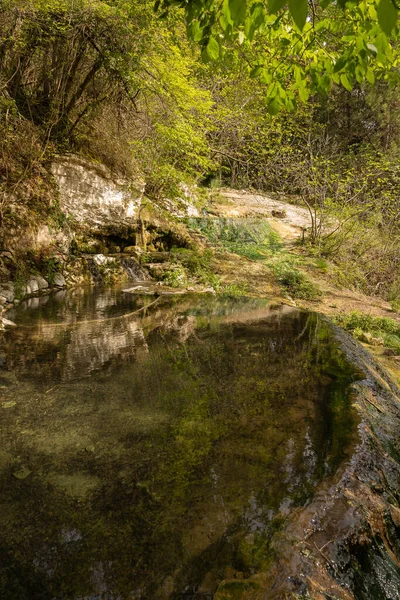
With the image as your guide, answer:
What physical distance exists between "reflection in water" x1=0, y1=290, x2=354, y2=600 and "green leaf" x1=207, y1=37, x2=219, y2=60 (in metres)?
2.18

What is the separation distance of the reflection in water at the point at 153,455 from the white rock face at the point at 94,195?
4.32 m

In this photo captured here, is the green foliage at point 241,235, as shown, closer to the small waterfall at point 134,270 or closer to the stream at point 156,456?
the small waterfall at point 134,270

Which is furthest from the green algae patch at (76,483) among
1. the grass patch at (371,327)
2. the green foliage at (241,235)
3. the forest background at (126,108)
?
the green foliage at (241,235)

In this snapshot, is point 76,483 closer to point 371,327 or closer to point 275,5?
point 275,5

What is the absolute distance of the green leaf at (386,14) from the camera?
39.5 inches

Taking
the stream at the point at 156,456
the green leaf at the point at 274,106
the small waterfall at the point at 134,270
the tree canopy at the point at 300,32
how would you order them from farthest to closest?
the small waterfall at the point at 134,270 < the green leaf at the point at 274,106 < the stream at the point at 156,456 < the tree canopy at the point at 300,32

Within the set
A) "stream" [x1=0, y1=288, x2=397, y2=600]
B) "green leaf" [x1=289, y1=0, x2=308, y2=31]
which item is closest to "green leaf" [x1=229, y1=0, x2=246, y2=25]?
"green leaf" [x1=289, y1=0, x2=308, y2=31]

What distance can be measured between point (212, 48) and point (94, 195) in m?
6.96

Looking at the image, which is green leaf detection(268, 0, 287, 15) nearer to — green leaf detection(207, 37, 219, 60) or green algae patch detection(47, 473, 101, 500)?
green leaf detection(207, 37, 219, 60)

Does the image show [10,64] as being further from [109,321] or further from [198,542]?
[198,542]

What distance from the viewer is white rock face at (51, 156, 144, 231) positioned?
7699 millimetres

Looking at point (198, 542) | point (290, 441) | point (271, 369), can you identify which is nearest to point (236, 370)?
point (271, 369)

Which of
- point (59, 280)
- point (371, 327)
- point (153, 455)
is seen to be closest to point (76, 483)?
point (153, 455)

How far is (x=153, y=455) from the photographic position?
2.16 m
